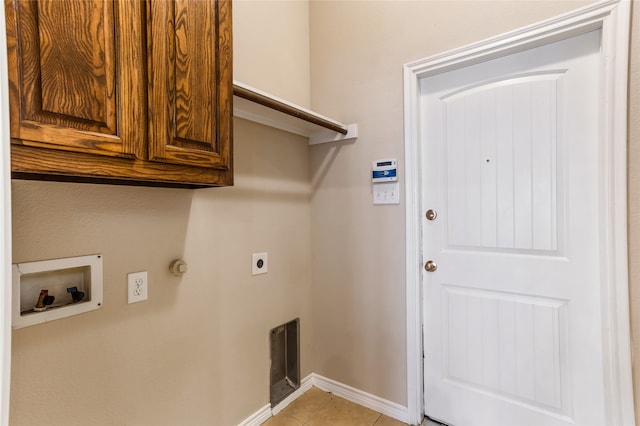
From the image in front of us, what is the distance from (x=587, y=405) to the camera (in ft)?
4.56

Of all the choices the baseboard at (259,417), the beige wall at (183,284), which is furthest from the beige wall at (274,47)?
the baseboard at (259,417)

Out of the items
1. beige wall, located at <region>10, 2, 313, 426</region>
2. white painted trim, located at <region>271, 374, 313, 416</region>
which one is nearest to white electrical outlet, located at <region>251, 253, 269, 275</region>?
beige wall, located at <region>10, 2, 313, 426</region>

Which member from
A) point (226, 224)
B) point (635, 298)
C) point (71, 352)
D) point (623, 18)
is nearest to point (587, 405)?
point (635, 298)

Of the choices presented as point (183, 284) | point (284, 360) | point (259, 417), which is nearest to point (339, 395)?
point (284, 360)

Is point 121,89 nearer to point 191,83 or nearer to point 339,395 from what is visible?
point 191,83

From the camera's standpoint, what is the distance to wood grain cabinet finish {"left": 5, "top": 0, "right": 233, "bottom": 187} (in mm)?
724

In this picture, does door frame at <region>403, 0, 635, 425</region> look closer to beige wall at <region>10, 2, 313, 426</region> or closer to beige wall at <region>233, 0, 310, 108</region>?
beige wall at <region>233, 0, 310, 108</region>

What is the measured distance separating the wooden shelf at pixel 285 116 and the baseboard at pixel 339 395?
5.37 feet

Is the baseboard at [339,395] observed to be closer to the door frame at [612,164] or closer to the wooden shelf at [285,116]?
the door frame at [612,164]

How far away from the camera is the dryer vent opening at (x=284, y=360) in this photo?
1902 mm

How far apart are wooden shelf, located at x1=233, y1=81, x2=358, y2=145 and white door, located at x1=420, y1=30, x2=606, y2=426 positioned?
1.75 ft

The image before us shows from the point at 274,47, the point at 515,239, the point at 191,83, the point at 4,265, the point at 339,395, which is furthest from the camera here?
the point at 339,395

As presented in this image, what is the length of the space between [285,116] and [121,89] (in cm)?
99

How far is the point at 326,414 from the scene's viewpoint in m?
1.86
